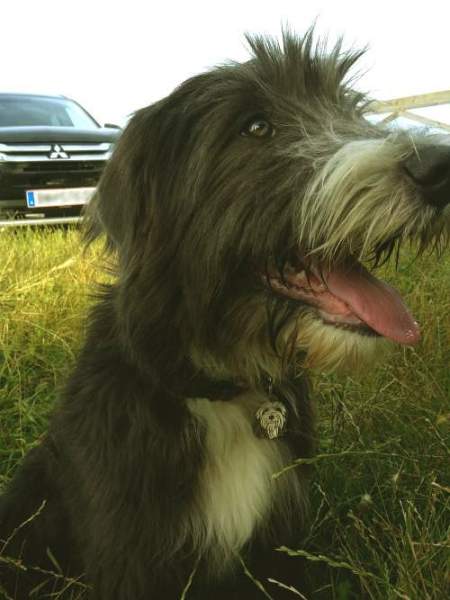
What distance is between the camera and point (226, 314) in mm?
1651

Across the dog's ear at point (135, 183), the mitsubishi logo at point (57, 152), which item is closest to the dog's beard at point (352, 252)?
the dog's ear at point (135, 183)

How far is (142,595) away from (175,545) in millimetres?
165

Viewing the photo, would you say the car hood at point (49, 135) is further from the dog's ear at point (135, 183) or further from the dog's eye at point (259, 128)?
the dog's eye at point (259, 128)

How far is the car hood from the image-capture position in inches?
254

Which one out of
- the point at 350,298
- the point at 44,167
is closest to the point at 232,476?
the point at 350,298

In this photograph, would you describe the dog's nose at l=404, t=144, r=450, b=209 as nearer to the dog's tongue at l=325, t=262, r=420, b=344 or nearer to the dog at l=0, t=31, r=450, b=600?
the dog at l=0, t=31, r=450, b=600

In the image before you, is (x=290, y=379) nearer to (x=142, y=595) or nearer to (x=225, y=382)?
(x=225, y=382)

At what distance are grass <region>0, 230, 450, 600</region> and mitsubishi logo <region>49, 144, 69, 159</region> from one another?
2.78m

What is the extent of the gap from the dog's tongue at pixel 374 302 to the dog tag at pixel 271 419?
0.40 meters

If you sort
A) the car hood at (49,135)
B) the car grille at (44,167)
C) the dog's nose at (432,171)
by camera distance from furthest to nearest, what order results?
the car hood at (49,135) → the car grille at (44,167) → the dog's nose at (432,171)

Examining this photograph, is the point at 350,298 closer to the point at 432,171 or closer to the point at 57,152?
the point at 432,171

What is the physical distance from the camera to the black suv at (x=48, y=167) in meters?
6.32

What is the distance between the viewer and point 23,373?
3160 mm

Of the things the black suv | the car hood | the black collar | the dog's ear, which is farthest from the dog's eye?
the car hood
